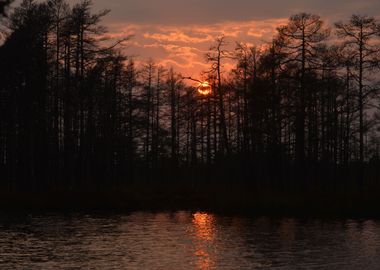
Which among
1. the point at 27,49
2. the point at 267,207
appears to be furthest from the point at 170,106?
the point at 267,207

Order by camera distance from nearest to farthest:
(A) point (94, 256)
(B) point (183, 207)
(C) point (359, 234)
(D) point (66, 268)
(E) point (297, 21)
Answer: (D) point (66, 268)
(A) point (94, 256)
(C) point (359, 234)
(B) point (183, 207)
(E) point (297, 21)

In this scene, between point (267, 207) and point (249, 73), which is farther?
point (249, 73)

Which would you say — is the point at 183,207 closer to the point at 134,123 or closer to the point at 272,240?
the point at 272,240

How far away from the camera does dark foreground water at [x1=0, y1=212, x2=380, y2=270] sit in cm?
1694

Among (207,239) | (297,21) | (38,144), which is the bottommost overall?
(207,239)

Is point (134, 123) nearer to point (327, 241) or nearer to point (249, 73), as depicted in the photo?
point (249, 73)

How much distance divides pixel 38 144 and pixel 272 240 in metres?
28.6

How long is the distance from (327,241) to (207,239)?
4.31 metres

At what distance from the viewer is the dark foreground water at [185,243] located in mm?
16938

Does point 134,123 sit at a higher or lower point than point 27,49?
lower

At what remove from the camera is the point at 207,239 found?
2242 centimetres

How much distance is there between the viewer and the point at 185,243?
21.3 metres

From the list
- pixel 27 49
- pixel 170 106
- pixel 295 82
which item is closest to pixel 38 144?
pixel 27 49

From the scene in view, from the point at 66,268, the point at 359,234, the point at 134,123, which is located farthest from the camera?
the point at 134,123
